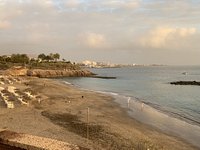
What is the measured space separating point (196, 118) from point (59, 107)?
554 inches

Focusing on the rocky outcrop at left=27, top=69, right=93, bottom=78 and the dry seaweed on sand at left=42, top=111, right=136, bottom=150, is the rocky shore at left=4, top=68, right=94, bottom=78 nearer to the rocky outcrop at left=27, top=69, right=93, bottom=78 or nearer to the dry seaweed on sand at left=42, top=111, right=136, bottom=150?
the rocky outcrop at left=27, top=69, right=93, bottom=78

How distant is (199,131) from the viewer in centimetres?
2456

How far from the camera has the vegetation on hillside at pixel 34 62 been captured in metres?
130

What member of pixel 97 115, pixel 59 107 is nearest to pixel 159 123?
pixel 97 115

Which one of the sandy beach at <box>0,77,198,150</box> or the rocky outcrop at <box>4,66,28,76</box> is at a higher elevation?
the rocky outcrop at <box>4,66,28,76</box>

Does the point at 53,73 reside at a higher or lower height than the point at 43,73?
lower

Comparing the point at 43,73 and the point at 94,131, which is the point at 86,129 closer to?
the point at 94,131

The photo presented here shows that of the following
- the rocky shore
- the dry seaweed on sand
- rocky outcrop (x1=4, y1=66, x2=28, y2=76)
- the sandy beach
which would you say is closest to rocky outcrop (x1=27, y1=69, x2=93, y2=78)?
the rocky shore

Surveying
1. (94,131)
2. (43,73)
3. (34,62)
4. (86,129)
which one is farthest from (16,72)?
(94,131)

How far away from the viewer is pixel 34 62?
14888 cm

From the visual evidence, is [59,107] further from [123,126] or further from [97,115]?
[123,126]

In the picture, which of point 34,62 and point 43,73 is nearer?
point 43,73

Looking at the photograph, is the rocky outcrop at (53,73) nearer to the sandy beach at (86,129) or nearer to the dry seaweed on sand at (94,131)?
the sandy beach at (86,129)

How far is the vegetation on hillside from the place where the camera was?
426ft
